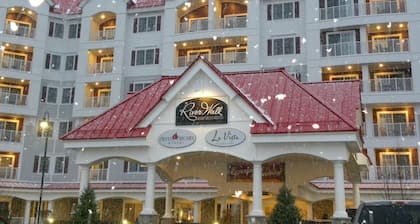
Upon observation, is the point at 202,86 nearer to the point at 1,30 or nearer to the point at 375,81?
the point at 375,81

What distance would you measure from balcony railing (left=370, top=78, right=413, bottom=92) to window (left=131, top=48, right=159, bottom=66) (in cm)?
2000

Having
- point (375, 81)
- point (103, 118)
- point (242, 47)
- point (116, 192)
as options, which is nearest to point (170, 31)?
point (242, 47)

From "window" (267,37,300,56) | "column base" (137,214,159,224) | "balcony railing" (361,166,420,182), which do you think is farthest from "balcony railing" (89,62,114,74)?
"column base" (137,214,159,224)

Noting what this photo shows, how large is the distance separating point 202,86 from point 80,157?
23.0 ft

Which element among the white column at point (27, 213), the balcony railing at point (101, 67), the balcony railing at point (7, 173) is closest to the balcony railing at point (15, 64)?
the balcony railing at point (101, 67)

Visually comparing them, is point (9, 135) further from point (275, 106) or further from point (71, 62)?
point (275, 106)

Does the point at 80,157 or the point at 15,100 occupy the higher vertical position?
the point at 15,100

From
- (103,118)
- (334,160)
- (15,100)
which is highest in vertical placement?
(15,100)

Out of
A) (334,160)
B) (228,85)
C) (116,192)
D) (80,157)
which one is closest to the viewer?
(334,160)

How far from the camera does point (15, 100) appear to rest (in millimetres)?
47688

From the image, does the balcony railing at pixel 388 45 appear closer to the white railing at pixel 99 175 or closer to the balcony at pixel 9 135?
the white railing at pixel 99 175

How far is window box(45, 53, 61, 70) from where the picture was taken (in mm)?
50263

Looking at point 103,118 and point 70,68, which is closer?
point 103,118

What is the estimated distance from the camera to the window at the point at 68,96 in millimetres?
50062
